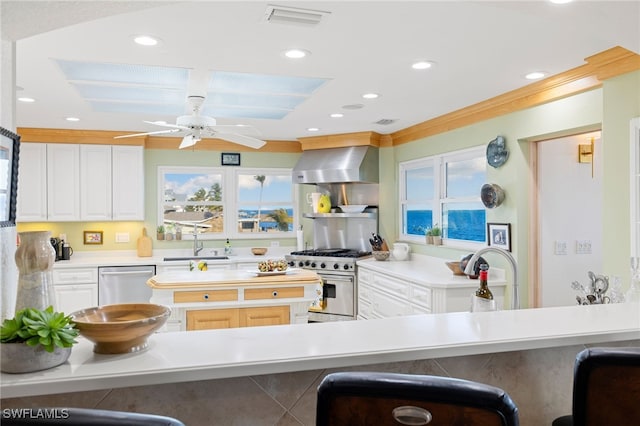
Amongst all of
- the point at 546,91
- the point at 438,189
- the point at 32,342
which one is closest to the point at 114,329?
the point at 32,342

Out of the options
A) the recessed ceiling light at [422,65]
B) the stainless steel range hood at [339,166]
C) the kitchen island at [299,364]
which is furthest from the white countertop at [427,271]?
the kitchen island at [299,364]

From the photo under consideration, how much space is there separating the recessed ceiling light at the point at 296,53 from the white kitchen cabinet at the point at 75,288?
12.3 ft

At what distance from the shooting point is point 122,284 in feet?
18.1

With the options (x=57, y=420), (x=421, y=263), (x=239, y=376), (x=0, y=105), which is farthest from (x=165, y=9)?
(x=421, y=263)

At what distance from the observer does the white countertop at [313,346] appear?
4.02 feet

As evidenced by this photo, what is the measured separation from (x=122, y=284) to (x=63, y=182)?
141 cm

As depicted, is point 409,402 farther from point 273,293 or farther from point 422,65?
point 273,293

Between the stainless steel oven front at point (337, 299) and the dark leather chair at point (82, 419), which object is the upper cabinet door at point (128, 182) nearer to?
the stainless steel oven front at point (337, 299)

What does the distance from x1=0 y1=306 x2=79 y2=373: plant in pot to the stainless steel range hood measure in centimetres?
476

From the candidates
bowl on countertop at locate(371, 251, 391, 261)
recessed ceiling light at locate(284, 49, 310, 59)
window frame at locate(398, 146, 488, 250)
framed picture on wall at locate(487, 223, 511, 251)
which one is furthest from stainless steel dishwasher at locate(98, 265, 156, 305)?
framed picture on wall at locate(487, 223, 511, 251)

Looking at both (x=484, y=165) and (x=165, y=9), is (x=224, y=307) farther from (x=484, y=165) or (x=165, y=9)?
(x=484, y=165)

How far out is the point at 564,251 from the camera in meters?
4.19

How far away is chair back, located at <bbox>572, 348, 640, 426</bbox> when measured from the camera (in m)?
1.26

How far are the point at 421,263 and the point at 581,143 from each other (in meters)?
2.09
